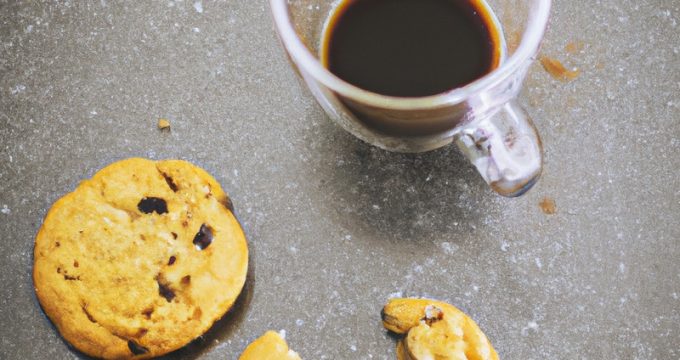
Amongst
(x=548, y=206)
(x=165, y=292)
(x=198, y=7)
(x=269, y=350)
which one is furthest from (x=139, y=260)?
(x=548, y=206)

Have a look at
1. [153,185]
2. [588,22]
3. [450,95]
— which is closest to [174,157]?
[153,185]

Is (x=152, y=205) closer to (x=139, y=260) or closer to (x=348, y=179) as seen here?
(x=139, y=260)

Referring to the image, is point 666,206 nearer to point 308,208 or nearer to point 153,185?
point 308,208

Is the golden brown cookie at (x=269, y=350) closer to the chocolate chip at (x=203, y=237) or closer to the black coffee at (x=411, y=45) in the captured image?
the chocolate chip at (x=203, y=237)

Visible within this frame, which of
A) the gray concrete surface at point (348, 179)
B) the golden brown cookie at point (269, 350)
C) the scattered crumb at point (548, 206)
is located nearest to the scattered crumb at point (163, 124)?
the gray concrete surface at point (348, 179)

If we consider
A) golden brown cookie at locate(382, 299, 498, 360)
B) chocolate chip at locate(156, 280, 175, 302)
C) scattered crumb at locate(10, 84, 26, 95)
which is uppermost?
scattered crumb at locate(10, 84, 26, 95)

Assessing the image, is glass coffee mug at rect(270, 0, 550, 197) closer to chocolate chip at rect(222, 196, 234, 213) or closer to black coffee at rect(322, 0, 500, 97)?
black coffee at rect(322, 0, 500, 97)

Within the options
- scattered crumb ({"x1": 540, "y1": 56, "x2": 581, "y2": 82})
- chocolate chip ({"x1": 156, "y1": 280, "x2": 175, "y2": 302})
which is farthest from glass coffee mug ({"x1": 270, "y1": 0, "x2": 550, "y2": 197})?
chocolate chip ({"x1": 156, "y1": 280, "x2": 175, "y2": 302})
